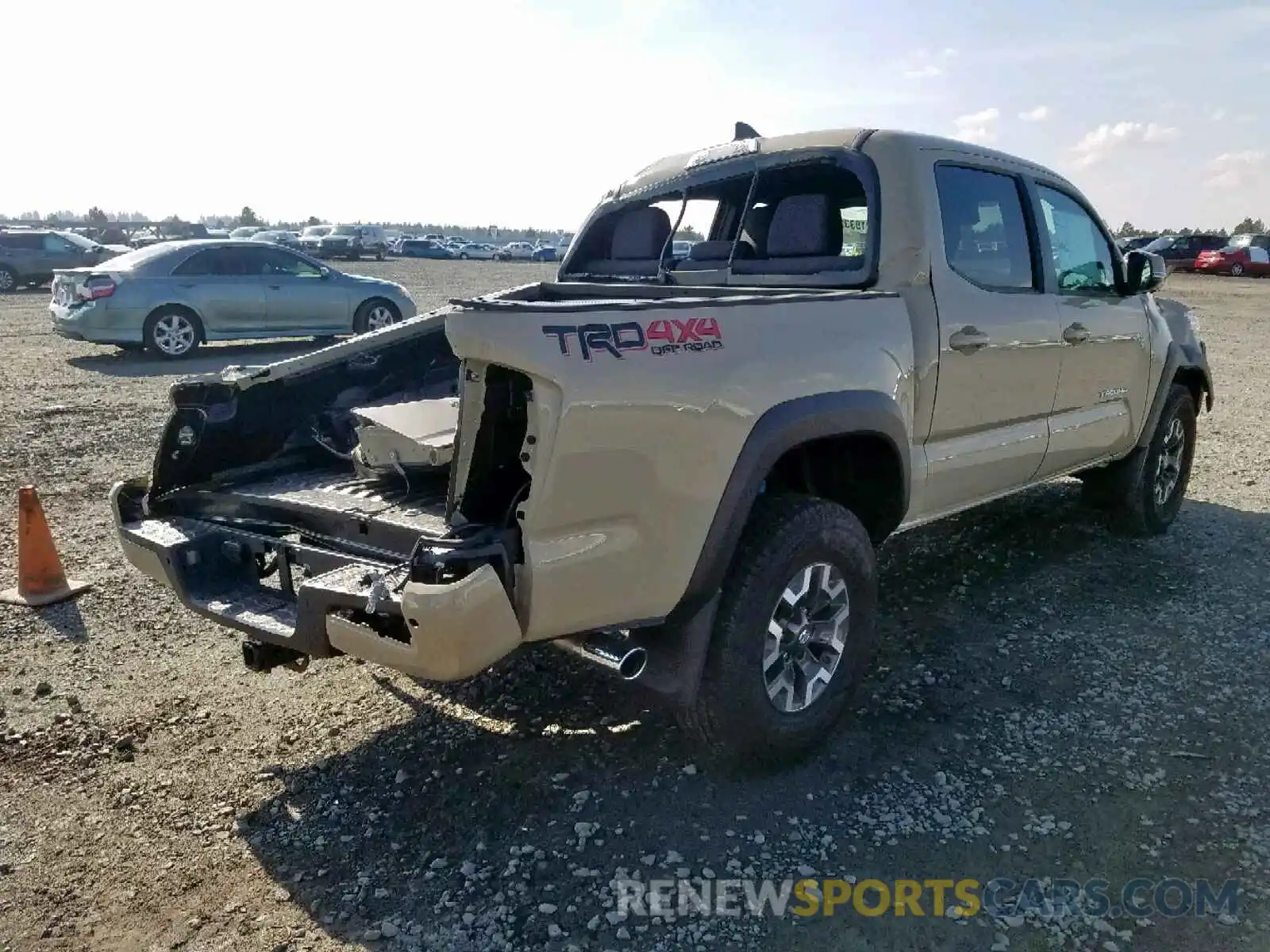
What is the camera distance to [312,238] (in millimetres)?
42875

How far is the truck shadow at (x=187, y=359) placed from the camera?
1184 centimetres

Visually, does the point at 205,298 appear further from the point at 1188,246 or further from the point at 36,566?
the point at 1188,246

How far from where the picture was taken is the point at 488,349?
253cm

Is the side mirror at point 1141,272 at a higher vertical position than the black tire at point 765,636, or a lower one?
higher

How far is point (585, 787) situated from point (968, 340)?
2322 mm

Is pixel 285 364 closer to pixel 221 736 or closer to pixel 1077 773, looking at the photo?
pixel 221 736

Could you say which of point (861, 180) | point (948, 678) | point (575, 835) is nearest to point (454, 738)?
point (575, 835)

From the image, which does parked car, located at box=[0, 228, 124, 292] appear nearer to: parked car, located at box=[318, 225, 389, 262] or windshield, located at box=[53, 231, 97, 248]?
windshield, located at box=[53, 231, 97, 248]

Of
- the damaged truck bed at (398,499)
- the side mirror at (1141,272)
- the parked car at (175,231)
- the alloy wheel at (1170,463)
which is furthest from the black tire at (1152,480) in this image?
the parked car at (175,231)

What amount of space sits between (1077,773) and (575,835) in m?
1.77

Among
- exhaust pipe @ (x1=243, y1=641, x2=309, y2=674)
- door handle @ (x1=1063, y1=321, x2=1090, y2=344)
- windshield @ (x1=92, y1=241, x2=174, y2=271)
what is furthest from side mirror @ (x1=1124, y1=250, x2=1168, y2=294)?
windshield @ (x1=92, y1=241, x2=174, y2=271)

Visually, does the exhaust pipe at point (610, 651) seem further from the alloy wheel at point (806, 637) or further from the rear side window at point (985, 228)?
the rear side window at point (985, 228)

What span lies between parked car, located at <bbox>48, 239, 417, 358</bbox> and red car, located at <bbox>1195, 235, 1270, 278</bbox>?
32.1 meters

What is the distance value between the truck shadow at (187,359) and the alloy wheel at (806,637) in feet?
31.5
